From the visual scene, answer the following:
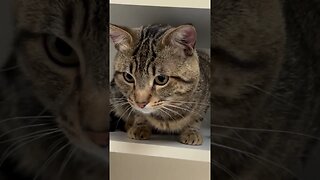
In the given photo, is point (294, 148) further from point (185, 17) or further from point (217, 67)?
point (185, 17)

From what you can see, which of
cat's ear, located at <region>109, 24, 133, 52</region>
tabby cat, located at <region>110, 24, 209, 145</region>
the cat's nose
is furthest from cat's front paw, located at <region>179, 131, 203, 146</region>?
cat's ear, located at <region>109, 24, 133, 52</region>

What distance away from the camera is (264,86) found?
3.04 ft

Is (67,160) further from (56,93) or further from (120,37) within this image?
(120,37)

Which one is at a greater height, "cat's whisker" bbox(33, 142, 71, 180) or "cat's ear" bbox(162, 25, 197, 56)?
"cat's ear" bbox(162, 25, 197, 56)

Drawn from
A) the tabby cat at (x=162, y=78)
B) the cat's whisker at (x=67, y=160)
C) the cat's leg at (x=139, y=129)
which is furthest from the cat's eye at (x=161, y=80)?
the cat's whisker at (x=67, y=160)

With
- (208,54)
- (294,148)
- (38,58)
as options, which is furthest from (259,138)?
(38,58)

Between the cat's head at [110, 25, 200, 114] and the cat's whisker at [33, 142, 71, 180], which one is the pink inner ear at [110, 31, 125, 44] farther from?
the cat's whisker at [33, 142, 71, 180]

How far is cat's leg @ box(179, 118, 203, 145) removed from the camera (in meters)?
1.05

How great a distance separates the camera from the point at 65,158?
1.11 m

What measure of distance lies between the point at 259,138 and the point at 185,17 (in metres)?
0.29

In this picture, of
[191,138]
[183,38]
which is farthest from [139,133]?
[183,38]

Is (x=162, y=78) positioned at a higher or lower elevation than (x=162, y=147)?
higher

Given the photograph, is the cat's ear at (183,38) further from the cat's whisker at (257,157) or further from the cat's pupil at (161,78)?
the cat's whisker at (257,157)

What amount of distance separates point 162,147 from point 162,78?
0.15 metres
